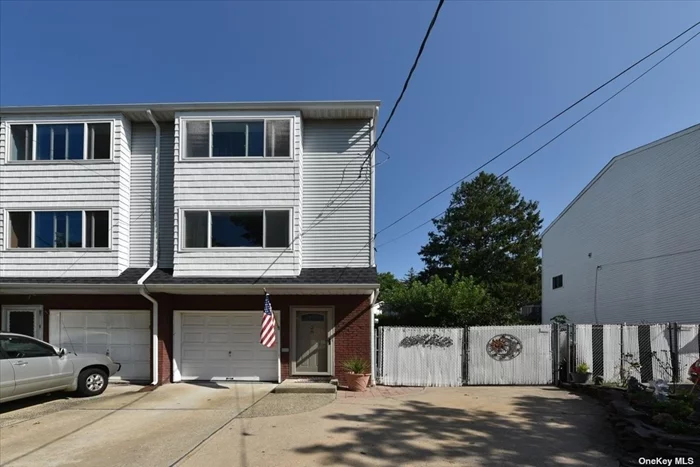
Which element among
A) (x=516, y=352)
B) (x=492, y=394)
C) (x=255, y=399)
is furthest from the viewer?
(x=516, y=352)

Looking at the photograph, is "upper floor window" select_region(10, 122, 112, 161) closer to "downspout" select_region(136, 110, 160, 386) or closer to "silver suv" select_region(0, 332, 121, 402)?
"downspout" select_region(136, 110, 160, 386)

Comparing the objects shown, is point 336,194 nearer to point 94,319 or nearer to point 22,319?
point 94,319

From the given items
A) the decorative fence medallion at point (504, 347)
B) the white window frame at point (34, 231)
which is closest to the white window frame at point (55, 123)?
the white window frame at point (34, 231)

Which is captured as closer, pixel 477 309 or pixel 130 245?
pixel 130 245

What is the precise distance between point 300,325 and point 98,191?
6782mm

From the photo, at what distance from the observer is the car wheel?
34.0 feet

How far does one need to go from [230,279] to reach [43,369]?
440 cm

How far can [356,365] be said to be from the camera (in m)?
11.4

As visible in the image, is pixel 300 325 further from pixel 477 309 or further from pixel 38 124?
pixel 38 124

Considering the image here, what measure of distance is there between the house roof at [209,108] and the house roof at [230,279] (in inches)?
174

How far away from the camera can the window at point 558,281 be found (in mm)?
24983

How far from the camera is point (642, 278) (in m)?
17.1

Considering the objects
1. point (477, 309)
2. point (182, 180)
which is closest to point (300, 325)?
point (182, 180)

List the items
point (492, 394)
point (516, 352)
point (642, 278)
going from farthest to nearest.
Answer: point (642, 278) < point (516, 352) < point (492, 394)
